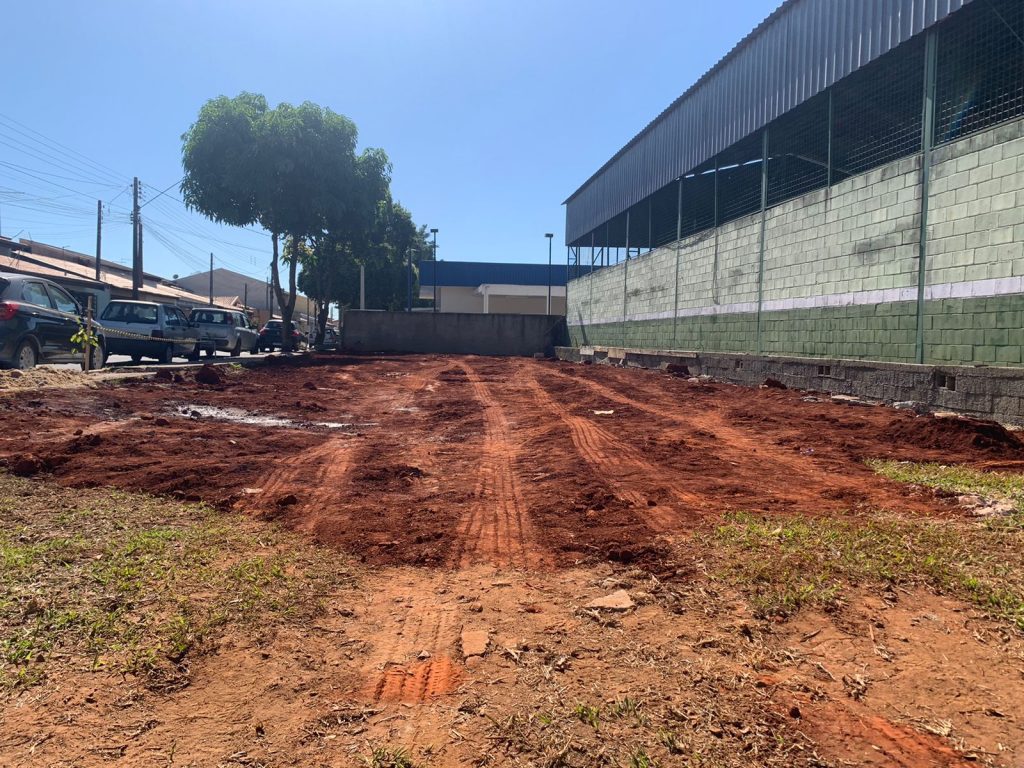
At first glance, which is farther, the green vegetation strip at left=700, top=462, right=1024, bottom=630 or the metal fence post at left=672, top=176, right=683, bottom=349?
the metal fence post at left=672, top=176, right=683, bottom=349

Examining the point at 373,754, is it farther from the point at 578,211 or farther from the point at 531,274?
the point at 531,274

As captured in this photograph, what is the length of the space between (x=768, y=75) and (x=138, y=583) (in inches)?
689

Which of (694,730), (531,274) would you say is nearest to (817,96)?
(694,730)

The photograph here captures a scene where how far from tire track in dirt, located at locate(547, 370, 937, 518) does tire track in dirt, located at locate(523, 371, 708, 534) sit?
0.79 m

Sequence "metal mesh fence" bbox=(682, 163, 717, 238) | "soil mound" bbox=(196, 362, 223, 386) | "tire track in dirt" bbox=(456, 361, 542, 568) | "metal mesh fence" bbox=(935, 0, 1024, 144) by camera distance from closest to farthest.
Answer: "tire track in dirt" bbox=(456, 361, 542, 568) < "metal mesh fence" bbox=(935, 0, 1024, 144) < "soil mound" bbox=(196, 362, 223, 386) < "metal mesh fence" bbox=(682, 163, 717, 238)

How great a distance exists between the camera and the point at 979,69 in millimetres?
10133

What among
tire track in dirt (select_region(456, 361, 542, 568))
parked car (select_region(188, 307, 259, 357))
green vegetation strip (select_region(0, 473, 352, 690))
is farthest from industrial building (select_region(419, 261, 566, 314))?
green vegetation strip (select_region(0, 473, 352, 690))

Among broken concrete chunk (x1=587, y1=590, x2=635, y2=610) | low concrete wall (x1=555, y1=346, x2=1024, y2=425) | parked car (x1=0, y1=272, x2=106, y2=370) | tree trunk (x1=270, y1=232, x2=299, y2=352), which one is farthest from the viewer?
tree trunk (x1=270, y1=232, x2=299, y2=352)

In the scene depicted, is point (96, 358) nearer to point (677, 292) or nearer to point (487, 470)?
point (487, 470)

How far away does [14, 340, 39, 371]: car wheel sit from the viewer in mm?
11875

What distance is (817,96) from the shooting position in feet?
47.6

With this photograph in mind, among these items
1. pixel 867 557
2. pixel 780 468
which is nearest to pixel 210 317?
pixel 780 468

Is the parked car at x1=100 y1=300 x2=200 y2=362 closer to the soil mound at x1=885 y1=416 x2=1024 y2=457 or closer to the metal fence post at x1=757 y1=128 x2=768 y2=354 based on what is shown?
the metal fence post at x1=757 y1=128 x2=768 y2=354

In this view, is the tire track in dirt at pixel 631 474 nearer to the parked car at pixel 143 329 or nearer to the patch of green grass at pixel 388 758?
the patch of green grass at pixel 388 758
